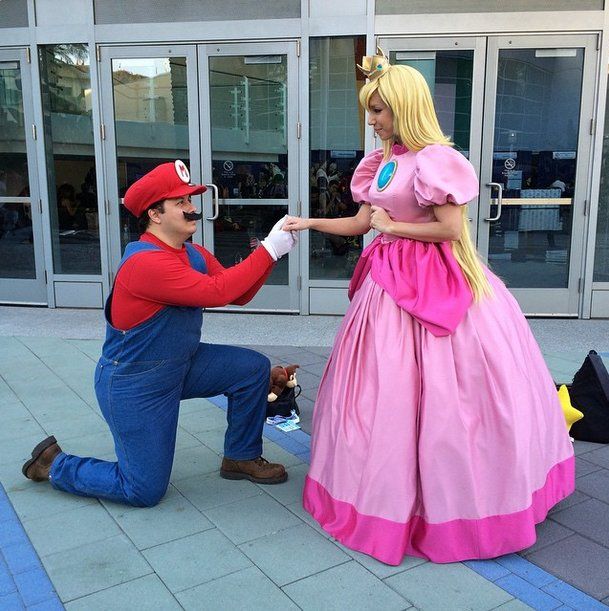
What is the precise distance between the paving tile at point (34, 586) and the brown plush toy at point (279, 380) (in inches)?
66.1

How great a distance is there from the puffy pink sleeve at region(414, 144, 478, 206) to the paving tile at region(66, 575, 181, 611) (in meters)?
1.74

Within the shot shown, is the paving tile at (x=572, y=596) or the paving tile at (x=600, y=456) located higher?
the paving tile at (x=572, y=596)

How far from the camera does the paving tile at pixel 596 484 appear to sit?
3.18 metres

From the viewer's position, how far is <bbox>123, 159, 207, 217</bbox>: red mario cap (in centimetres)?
286

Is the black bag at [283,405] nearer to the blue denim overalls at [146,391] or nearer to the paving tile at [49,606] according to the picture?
the blue denim overalls at [146,391]

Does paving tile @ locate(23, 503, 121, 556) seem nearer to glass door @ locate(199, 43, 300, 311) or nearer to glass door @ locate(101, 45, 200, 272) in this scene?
glass door @ locate(199, 43, 300, 311)

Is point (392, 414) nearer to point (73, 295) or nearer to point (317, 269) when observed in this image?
point (317, 269)

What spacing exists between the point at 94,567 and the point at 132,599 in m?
0.28

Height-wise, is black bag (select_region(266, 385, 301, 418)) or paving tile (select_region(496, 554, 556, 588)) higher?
black bag (select_region(266, 385, 301, 418))

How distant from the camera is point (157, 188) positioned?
113 inches

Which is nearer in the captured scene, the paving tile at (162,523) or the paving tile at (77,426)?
the paving tile at (162,523)

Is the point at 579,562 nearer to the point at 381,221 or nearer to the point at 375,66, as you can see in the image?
the point at 381,221

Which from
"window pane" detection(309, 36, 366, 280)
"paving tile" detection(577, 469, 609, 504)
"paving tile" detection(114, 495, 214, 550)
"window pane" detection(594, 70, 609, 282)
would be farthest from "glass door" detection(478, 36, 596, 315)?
"paving tile" detection(114, 495, 214, 550)

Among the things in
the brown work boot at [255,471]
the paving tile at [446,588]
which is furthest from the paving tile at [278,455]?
the paving tile at [446,588]
